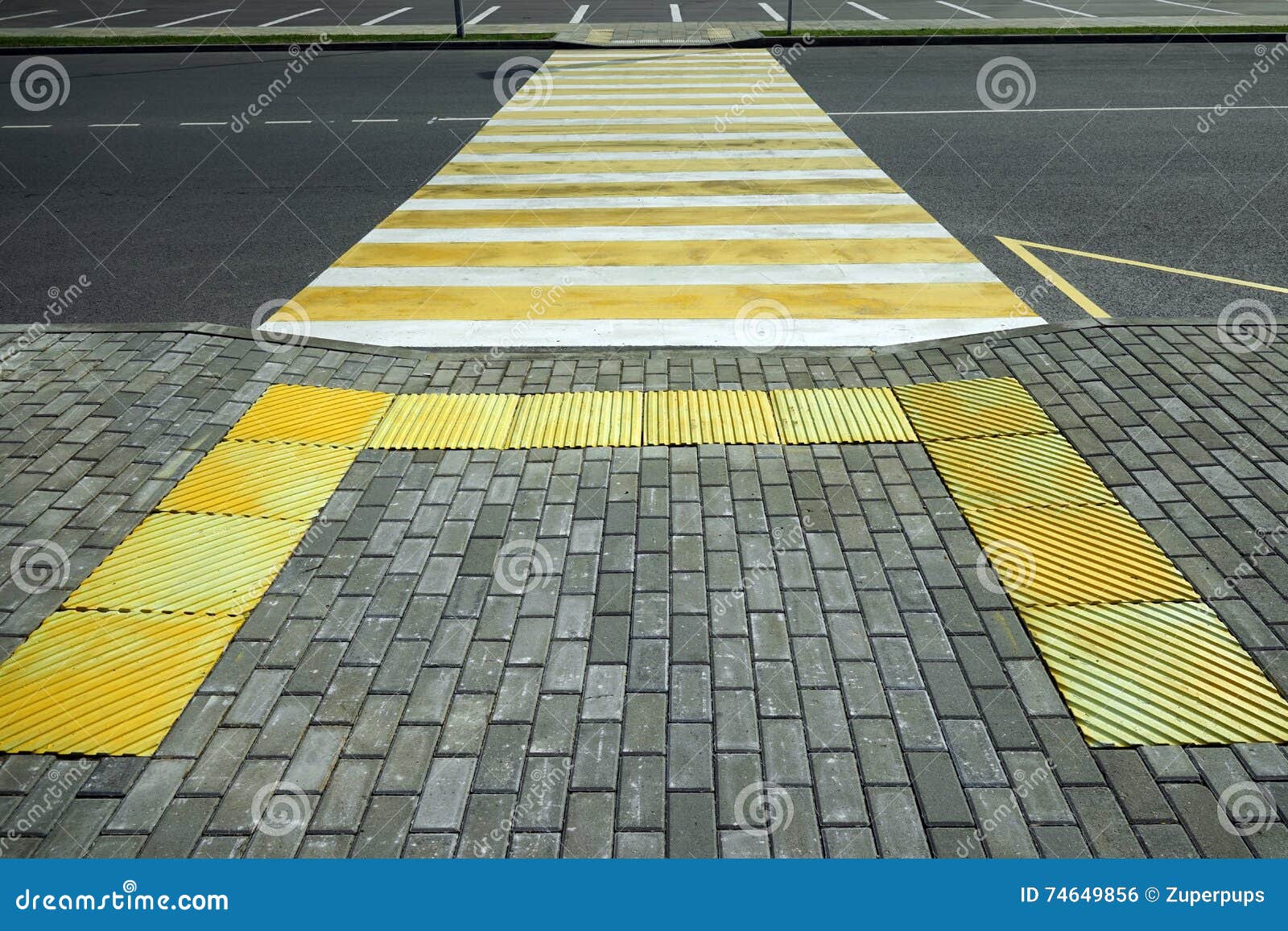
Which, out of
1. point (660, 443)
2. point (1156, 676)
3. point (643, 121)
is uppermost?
point (643, 121)

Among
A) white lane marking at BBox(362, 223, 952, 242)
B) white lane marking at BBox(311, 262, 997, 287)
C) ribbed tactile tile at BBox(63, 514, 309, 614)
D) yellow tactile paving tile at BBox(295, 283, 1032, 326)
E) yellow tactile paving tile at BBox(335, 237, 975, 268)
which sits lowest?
ribbed tactile tile at BBox(63, 514, 309, 614)

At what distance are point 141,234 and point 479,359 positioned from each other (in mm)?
5002

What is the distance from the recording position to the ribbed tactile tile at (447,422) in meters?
6.27

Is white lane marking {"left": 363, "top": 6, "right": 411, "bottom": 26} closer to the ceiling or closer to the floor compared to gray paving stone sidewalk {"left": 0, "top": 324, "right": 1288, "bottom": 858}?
closer to the ceiling

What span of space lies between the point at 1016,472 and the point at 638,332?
10.8 ft

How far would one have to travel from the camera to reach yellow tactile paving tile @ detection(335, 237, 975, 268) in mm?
9164

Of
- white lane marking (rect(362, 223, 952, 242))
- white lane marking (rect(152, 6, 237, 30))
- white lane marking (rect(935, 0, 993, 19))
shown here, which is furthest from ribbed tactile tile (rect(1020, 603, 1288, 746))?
white lane marking (rect(152, 6, 237, 30))

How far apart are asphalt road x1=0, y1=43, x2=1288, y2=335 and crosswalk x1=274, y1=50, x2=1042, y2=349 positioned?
0.49m

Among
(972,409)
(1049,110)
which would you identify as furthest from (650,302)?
(1049,110)

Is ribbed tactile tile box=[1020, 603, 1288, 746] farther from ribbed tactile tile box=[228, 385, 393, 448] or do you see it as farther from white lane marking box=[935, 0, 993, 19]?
white lane marking box=[935, 0, 993, 19]

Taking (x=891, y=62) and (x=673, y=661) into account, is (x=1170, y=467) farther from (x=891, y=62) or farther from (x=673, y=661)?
(x=891, y=62)

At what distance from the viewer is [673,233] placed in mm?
9836

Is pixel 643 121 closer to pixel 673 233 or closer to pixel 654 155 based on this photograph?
pixel 654 155

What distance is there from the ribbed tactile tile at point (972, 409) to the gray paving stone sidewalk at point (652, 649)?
0.19m
